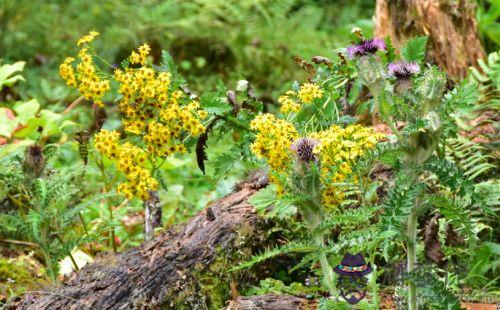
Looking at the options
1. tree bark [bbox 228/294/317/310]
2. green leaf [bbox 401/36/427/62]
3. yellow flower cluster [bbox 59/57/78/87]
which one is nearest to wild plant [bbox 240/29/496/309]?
green leaf [bbox 401/36/427/62]

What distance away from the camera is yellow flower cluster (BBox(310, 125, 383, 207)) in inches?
79.6

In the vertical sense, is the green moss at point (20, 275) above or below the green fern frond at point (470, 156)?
below

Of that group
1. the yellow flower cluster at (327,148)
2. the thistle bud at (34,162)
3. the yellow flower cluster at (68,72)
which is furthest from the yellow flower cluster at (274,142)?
the thistle bud at (34,162)

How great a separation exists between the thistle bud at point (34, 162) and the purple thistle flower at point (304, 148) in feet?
3.85

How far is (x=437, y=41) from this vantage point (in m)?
4.09

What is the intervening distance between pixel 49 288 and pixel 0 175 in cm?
53

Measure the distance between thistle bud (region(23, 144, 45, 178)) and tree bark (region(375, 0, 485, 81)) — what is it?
2171 millimetres

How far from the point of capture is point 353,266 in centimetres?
207

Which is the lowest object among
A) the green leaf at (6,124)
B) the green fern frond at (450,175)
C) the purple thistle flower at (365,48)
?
the green leaf at (6,124)

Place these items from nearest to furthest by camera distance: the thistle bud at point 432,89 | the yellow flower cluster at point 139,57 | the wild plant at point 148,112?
the thistle bud at point 432,89, the wild plant at point 148,112, the yellow flower cluster at point 139,57

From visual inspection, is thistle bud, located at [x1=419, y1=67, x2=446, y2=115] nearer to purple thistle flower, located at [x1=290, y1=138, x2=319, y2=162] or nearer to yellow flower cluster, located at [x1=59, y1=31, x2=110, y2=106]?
purple thistle flower, located at [x1=290, y1=138, x2=319, y2=162]

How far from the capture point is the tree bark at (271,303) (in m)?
2.39

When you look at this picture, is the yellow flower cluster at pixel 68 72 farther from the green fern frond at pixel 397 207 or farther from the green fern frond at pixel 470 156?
the green fern frond at pixel 470 156

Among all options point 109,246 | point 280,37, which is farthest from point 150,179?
point 280,37
